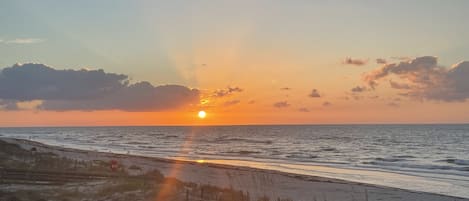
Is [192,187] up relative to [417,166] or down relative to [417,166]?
up

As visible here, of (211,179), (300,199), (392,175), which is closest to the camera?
(300,199)

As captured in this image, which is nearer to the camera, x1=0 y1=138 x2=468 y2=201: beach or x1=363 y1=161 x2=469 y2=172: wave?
x1=0 y1=138 x2=468 y2=201: beach

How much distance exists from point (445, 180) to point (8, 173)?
2969cm

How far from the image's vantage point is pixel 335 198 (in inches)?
1076

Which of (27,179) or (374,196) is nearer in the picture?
(27,179)

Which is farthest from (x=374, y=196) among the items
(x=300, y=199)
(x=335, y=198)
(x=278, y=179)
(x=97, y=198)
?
(x=97, y=198)

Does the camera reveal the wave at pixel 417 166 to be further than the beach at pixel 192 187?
Yes

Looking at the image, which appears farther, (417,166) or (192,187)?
(417,166)

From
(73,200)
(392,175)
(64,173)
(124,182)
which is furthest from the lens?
(392,175)

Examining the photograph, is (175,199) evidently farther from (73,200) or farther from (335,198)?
(335,198)

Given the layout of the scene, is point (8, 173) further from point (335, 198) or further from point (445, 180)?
point (445, 180)

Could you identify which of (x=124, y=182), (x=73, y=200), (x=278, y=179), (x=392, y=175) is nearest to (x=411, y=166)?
(x=392, y=175)

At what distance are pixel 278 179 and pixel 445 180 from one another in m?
12.6

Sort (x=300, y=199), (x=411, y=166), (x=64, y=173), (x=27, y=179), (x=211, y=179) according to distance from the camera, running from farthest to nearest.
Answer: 1. (x=411, y=166)
2. (x=211, y=179)
3. (x=300, y=199)
4. (x=64, y=173)
5. (x=27, y=179)
